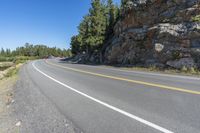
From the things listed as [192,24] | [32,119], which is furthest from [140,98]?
[192,24]

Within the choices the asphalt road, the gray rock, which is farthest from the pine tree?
the asphalt road

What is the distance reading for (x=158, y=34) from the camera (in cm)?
2530

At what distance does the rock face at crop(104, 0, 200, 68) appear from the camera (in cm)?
2131

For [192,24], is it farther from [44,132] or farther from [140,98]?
[44,132]

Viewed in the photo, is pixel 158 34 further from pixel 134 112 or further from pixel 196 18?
pixel 134 112

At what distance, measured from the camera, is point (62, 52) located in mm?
166000

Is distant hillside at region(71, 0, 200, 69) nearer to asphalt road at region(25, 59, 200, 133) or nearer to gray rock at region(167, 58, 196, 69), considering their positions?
gray rock at region(167, 58, 196, 69)

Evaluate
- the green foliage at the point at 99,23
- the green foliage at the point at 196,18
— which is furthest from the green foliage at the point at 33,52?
the green foliage at the point at 196,18

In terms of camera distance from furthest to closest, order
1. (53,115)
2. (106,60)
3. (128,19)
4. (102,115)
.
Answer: (106,60) < (128,19) < (53,115) < (102,115)

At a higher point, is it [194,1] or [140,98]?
[194,1]

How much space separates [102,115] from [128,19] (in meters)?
28.9

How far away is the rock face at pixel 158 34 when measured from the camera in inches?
839

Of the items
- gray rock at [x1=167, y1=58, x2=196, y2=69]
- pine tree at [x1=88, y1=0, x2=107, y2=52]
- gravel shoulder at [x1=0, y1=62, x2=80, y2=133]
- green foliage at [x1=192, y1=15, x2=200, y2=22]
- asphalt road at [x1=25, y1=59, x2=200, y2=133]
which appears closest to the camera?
asphalt road at [x1=25, y1=59, x2=200, y2=133]

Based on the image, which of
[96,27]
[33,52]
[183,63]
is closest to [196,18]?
[183,63]
